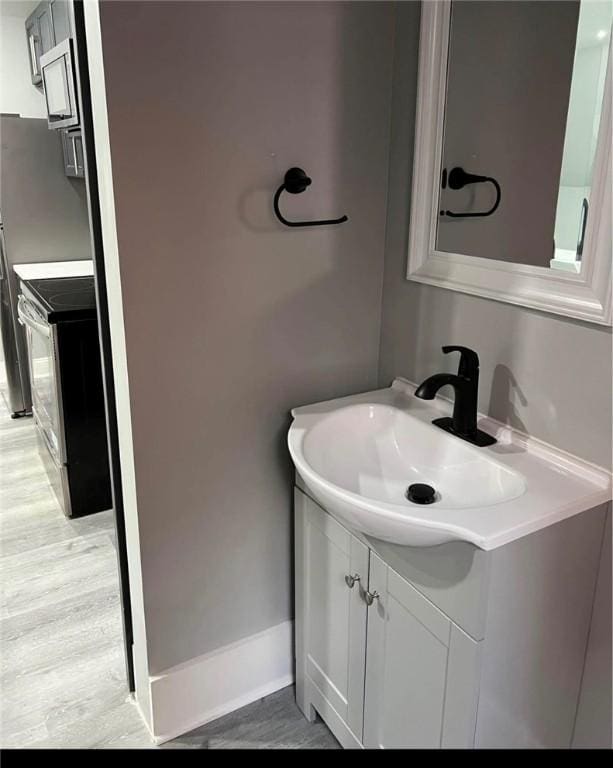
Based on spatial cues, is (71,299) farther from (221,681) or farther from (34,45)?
(34,45)

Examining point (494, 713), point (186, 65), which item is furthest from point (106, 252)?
point (494, 713)

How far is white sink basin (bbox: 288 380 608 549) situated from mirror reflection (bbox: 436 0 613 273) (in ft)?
1.36

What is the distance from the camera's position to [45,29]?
324 cm

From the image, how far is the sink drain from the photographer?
4.58 ft

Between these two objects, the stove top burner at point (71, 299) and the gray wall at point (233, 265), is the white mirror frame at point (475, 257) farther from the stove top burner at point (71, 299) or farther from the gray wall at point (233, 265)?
the stove top burner at point (71, 299)

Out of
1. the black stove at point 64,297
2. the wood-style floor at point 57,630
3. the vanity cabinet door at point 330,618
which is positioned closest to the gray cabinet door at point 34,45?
the black stove at point 64,297

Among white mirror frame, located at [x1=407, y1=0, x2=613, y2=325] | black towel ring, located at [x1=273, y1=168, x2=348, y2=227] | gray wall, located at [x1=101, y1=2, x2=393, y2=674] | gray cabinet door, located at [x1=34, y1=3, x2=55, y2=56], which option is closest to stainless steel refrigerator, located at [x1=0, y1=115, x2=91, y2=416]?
gray cabinet door, located at [x1=34, y1=3, x2=55, y2=56]

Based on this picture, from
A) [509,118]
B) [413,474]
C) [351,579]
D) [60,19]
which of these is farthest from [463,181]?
[60,19]

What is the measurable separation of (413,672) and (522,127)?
1166mm

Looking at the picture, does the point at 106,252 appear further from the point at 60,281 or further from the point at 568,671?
the point at 60,281

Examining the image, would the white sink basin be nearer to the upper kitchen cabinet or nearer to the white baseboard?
the white baseboard

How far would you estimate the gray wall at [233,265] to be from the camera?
4.39 ft

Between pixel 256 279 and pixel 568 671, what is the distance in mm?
1099

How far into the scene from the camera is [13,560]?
2.49m
